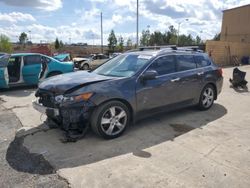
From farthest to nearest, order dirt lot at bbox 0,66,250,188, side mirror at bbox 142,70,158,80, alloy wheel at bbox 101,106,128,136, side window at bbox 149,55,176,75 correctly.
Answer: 1. side window at bbox 149,55,176,75
2. side mirror at bbox 142,70,158,80
3. alloy wheel at bbox 101,106,128,136
4. dirt lot at bbox 0,66,250,188

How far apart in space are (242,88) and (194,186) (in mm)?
8076

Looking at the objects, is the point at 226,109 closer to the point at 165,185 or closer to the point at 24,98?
the point at 165,185

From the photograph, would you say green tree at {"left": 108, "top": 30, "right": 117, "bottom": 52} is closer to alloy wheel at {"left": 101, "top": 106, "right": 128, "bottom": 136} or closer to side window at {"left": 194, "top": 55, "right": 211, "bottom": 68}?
side window at {"left": 194, "top": 55, "right": 211, "bottom": 68}

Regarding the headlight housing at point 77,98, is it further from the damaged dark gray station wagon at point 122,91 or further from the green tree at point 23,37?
the green tree at point 23,37

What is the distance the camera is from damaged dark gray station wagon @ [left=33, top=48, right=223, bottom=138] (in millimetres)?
4438

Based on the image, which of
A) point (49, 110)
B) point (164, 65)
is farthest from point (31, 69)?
point (164, 65)

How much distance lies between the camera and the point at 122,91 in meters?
4.70

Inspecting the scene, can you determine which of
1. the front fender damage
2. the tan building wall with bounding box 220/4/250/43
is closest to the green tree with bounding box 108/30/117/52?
the tan building wall with bounding box 220/4/250/43

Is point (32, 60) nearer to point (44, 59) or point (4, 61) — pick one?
point (44, 59)

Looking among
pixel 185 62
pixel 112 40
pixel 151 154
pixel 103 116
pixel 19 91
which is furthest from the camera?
pixel 112 40

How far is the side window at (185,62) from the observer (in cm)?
589

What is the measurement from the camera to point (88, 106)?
440cm

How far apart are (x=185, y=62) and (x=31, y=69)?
21.0ft

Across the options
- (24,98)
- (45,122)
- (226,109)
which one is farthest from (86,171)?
(24,98)
